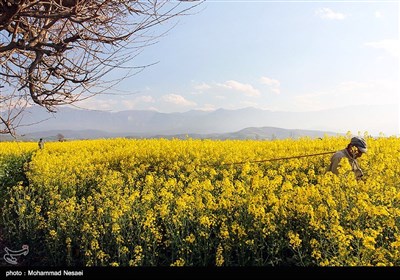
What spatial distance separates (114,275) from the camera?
2.98 meters

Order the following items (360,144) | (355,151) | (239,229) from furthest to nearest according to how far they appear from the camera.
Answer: (355,151) → (360,144) → (239,229)

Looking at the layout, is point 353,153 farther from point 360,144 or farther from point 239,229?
point 239,229

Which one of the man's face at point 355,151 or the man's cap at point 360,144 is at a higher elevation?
the man's cap at point 360,144

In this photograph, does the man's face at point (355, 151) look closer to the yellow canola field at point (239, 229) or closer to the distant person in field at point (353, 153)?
the distant person in field at point (353, 153)

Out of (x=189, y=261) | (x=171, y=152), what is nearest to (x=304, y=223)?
(x=189, y=261)

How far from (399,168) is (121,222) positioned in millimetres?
4917

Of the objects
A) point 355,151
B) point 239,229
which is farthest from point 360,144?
point 239,229

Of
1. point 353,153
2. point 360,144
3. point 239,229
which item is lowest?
point 239,229

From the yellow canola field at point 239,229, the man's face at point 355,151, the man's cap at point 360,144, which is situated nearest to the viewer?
the yellow canola field at point 239,229

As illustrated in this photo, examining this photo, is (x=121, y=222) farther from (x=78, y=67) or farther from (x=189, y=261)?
(x=78, y=67)

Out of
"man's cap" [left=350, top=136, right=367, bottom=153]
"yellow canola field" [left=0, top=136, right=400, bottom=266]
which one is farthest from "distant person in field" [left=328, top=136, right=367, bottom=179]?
"yellow canola field" [left=0, top=136, right=400, bottom=266]

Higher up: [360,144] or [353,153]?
[360,144]

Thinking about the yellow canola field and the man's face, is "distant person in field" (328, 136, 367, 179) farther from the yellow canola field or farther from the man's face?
the yellow canola field

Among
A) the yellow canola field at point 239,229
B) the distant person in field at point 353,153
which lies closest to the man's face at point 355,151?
the distant person in field at point 353,153
